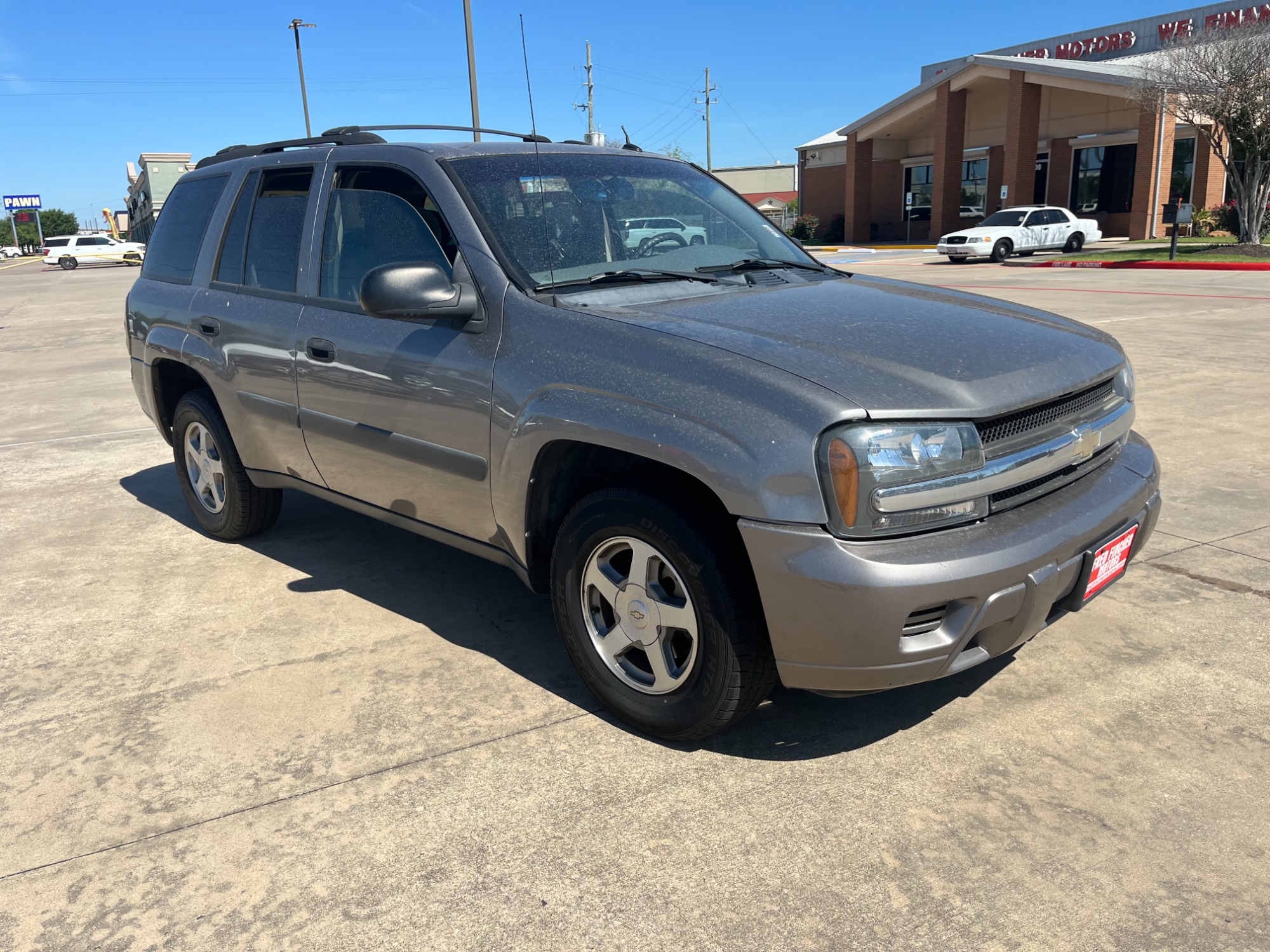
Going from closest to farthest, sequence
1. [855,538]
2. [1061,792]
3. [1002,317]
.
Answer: [855,538] < [1061,792] < [1002,317]

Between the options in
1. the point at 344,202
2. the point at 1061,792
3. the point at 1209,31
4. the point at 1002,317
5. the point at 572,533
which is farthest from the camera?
the point at 1209,31

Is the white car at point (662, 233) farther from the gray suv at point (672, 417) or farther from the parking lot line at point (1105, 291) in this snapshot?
the parking lot line at point (1105, 291)

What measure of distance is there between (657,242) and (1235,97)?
1075 inches

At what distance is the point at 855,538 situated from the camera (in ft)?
8.46

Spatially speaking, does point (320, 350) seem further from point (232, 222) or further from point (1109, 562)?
point (1109, 562)

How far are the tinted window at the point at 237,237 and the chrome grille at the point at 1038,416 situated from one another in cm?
333

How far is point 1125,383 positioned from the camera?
351 cm

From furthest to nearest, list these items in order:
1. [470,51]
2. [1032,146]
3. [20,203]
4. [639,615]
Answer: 1. [20,203]
2. [1032,146]
3. [470,51]
4. [639,615]

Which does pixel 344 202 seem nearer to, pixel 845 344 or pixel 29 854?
pixel 845 344

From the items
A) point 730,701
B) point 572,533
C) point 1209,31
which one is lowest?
point 730,701

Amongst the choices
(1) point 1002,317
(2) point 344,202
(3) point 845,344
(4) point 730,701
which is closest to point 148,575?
(2) point 344,202

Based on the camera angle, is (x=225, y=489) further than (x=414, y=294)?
Yes

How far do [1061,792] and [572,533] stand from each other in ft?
5.19

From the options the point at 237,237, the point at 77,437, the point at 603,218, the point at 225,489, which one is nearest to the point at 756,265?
the point at 603,218
